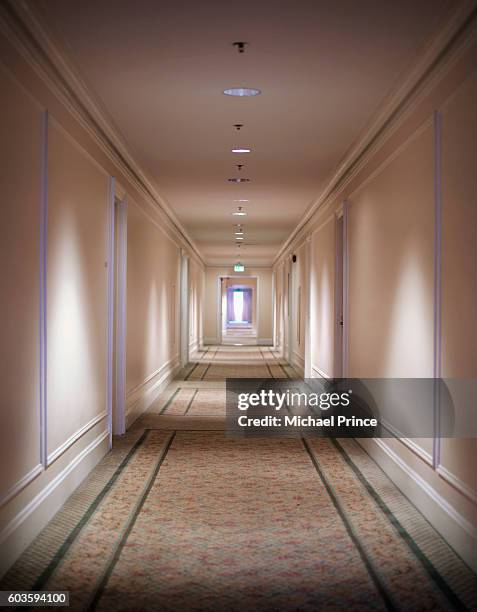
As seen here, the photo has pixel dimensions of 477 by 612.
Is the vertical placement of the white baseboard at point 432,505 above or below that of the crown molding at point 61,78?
below

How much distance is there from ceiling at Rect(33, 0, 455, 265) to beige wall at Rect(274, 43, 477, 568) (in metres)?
0.39

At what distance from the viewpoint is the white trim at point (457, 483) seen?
3.75 m

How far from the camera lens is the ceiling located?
376 cm

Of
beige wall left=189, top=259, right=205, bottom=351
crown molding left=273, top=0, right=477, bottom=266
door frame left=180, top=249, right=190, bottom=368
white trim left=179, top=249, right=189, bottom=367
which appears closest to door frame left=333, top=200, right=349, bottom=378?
crown molding left=273, top=0, right=477, bottom=266

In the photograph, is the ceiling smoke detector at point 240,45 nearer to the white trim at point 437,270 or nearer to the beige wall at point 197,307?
the white trim at point 437,270

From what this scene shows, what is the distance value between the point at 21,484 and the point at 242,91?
9.83 ft

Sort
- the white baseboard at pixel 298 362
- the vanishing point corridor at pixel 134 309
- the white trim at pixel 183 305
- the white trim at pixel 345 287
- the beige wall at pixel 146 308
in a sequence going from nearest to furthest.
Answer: the vanishing point corridor at pixel 134 309
the white trim at pixel 345 287
the beige wall at pixel 146 308
the white baseboard at pixel 298 362
the white trim at pixel 183 305

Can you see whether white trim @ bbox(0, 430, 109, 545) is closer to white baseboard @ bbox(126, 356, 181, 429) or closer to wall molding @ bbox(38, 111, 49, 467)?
wall molding @ bbox(38, 111, 49, 467)

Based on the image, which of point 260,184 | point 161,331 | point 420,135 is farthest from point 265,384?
point 420,135

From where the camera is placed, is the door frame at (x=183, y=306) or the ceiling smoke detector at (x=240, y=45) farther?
the door frame at (x=183, y=306)

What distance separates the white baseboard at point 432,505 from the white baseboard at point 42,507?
2344mm

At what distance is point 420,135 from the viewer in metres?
4.83

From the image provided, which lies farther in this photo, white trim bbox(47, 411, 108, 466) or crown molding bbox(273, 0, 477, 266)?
white trim bbox(47, 411, 108, 466)

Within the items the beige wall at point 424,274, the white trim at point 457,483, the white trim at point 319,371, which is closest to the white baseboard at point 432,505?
the beige wall at point 424,274
